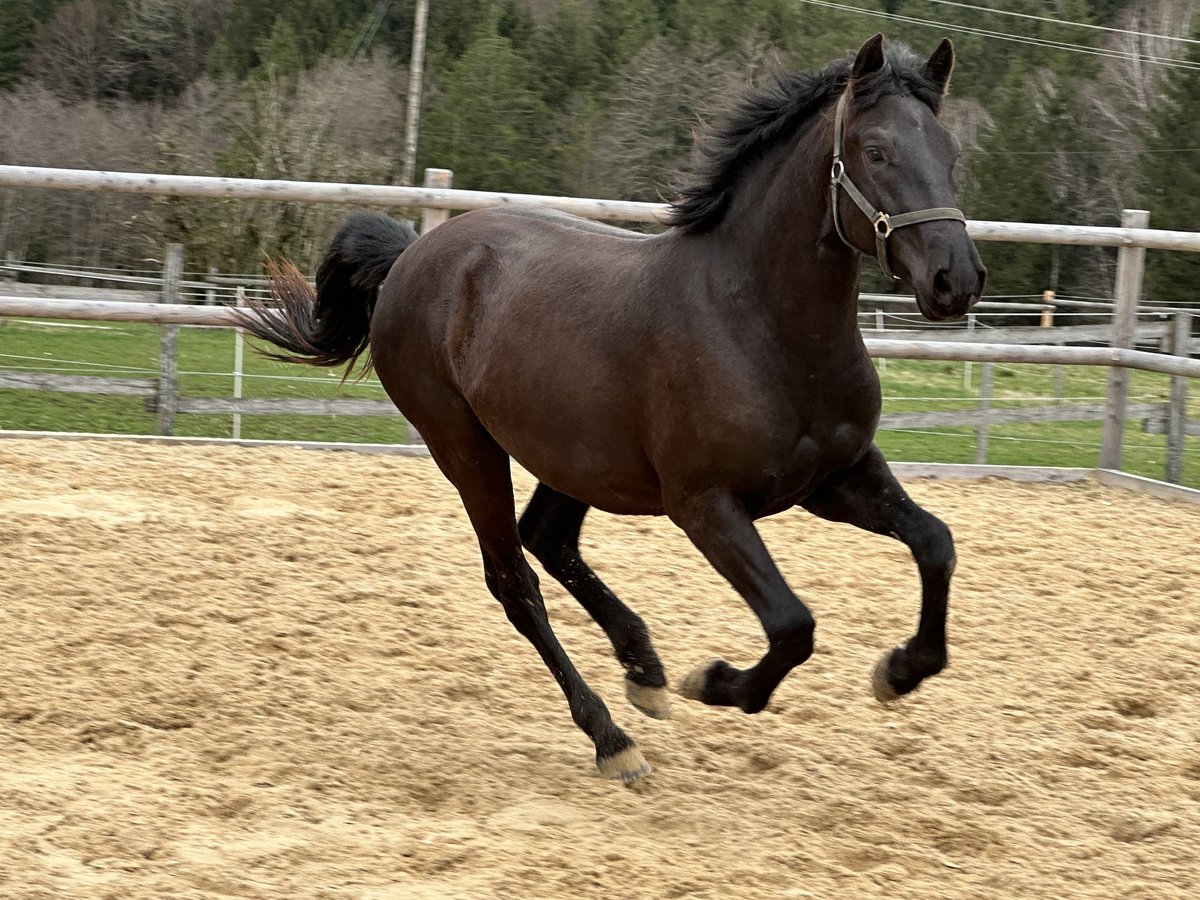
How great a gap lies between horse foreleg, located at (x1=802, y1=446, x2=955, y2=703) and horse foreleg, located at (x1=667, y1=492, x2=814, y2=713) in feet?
1.05

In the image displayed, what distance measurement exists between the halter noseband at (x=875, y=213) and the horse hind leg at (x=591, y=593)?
1.40m

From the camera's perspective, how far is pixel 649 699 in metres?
4.02

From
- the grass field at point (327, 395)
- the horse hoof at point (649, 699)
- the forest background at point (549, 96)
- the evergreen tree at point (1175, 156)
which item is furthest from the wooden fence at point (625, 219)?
the evergreen tree at point (1175, 156)

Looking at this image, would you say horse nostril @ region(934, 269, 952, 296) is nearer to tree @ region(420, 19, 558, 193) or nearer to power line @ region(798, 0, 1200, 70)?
tree @ region(420, 19, 558, 193)

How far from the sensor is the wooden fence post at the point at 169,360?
7887 millimetres

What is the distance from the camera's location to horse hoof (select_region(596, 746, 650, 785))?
11.9 ft

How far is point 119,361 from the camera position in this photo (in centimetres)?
1638

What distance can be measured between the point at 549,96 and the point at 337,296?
114ft

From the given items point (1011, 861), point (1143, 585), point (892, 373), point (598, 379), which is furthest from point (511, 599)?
point (892, 373)

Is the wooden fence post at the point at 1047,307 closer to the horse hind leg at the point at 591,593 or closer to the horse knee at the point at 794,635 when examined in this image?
the horse hind leg at the point at 591,593

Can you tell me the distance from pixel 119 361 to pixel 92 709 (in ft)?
43.9

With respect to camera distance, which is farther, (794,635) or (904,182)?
(794,635)

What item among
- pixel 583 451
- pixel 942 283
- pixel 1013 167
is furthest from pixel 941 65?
pixel 1013 167

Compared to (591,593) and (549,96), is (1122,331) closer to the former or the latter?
(591,593)
